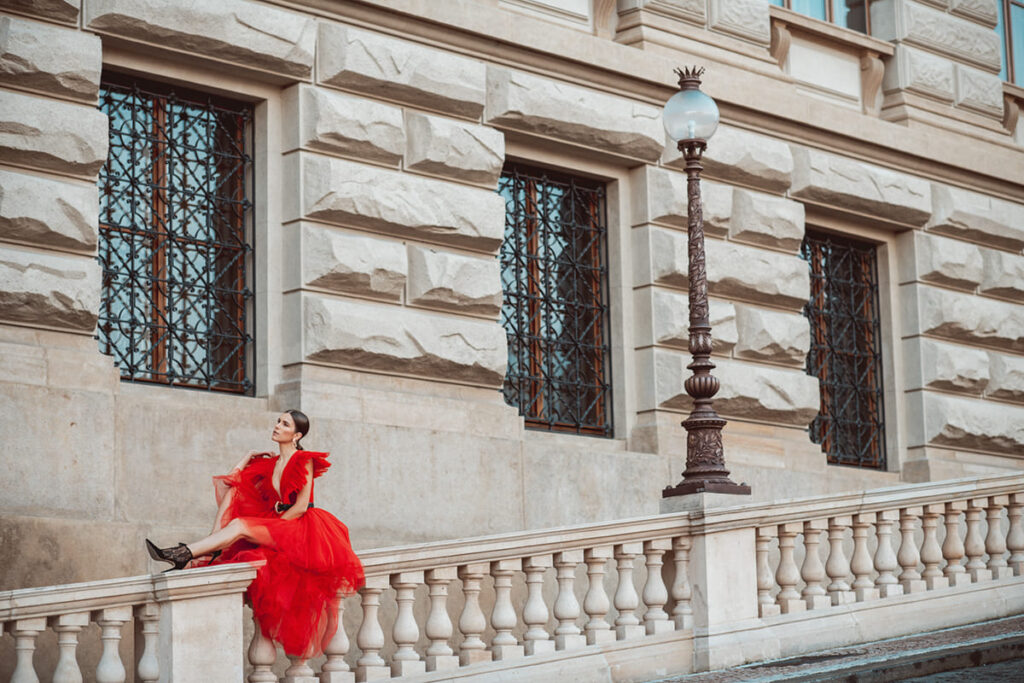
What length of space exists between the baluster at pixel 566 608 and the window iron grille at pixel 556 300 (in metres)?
3.81

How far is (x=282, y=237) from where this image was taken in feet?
46.6

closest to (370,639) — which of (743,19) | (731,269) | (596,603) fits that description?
(596,603)

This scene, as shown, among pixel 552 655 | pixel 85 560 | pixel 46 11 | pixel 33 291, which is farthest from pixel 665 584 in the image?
pixel 46 11

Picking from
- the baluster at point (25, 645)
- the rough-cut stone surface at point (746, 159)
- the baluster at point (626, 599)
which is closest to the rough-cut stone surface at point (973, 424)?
the rough-cut stone surface at point (746, 159)

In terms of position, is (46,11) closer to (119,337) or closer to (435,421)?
(119,337)

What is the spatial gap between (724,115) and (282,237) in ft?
16.6

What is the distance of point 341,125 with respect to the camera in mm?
14227

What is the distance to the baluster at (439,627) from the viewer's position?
11.2 m

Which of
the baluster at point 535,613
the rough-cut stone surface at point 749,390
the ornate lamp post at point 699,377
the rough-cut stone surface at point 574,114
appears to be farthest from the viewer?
the rough-cut stone surface at point 749,390

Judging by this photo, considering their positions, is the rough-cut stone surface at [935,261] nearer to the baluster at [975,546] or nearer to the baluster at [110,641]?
the baluster at [975,546]

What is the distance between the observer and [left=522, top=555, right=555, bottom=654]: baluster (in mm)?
11680

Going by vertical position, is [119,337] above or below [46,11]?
below

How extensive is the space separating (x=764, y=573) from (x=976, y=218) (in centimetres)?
790

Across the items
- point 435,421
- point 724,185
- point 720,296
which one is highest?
point 724,185
